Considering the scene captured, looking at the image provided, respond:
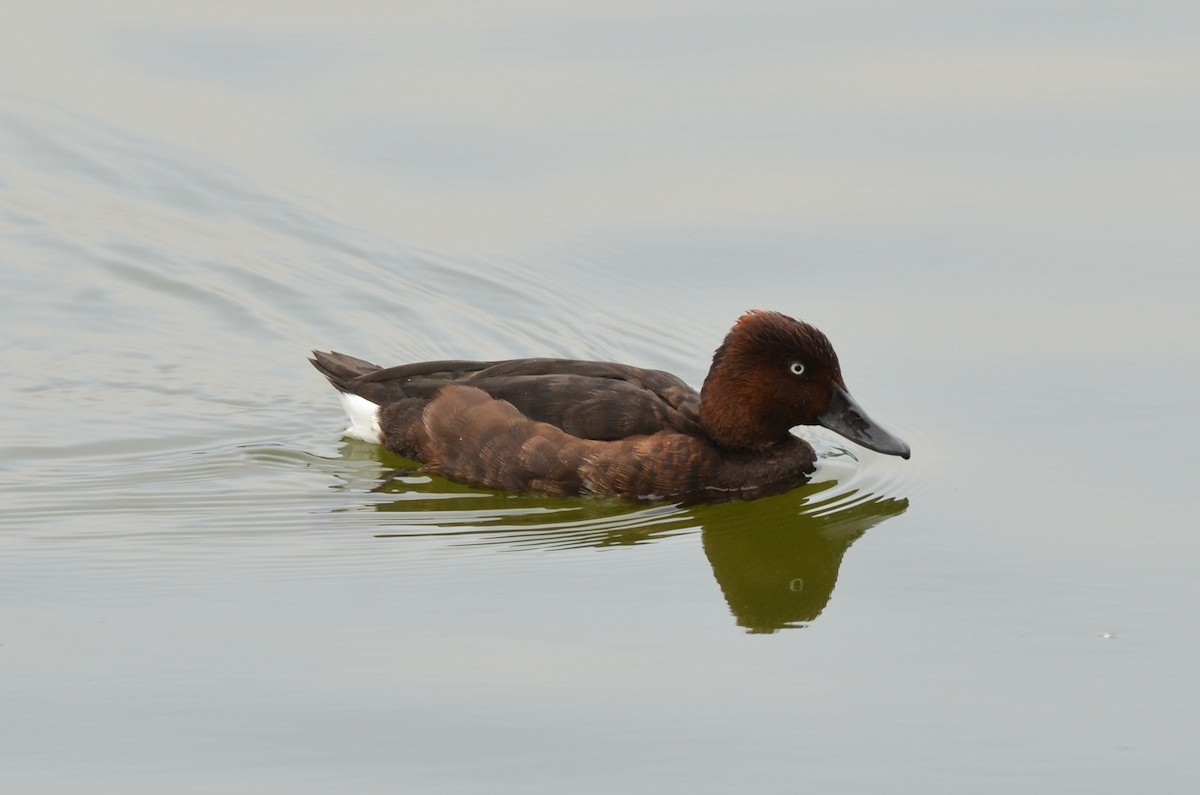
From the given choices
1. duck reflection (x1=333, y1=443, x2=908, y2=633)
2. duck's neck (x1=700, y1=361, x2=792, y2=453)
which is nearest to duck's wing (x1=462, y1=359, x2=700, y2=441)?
duck's neck (x1=700, y1=361, x2=792, y2=453)

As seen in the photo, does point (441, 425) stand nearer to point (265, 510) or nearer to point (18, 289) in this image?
point (265, 510)

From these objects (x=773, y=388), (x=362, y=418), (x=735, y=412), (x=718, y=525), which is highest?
(x=773, y=388)

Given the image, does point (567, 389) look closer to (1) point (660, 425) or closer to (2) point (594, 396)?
(2) point (594, 396)

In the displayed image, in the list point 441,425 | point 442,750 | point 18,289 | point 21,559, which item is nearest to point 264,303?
point 18,289

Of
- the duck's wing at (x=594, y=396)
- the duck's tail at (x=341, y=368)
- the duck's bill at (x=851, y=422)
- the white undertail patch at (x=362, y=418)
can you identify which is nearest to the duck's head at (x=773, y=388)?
the duck's bill at (x=851, y=422)

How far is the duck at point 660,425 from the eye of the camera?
988 cm

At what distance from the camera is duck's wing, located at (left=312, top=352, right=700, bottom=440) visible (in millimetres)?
9984

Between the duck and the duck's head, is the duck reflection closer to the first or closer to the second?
the duck

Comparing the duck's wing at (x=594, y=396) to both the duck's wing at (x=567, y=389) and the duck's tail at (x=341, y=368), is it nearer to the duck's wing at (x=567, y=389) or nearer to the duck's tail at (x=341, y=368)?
the duck's wing at (x=567, y=389)

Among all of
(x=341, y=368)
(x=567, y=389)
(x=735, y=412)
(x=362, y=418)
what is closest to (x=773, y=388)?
(x=735, y=412)

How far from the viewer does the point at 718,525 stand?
9492 millimetres

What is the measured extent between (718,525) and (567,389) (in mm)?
1227

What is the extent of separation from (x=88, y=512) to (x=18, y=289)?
3.47 m

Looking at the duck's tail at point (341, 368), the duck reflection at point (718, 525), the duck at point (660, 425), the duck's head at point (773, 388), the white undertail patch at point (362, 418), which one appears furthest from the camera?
the duck's tail at point (341, 368)
